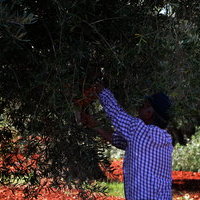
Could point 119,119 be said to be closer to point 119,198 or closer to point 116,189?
point 119,198

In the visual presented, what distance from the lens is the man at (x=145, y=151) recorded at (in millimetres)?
3527

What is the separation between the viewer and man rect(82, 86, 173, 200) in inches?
139

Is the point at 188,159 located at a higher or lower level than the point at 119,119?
lower

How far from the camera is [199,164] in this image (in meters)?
14.3

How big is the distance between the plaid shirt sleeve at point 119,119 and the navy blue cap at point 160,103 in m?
0.20

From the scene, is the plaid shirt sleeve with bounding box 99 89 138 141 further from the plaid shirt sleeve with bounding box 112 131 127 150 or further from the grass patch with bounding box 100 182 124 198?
the grass patch with bounding box 100 182 124 198

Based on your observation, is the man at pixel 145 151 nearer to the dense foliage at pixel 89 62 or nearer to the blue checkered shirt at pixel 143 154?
the blue checkered shirt at pixel 143 154

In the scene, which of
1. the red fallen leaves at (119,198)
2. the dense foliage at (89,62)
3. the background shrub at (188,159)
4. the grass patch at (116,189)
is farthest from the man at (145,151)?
the background shrub at (188,159)

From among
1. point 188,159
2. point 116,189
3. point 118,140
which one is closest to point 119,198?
point 116,189

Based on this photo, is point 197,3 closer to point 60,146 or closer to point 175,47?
point 175,47

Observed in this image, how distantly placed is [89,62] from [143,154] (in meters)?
0.88

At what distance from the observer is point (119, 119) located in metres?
3.57

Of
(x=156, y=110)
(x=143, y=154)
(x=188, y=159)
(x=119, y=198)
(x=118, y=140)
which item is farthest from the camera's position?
(x=188, y=159)

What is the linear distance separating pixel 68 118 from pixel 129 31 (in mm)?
856
